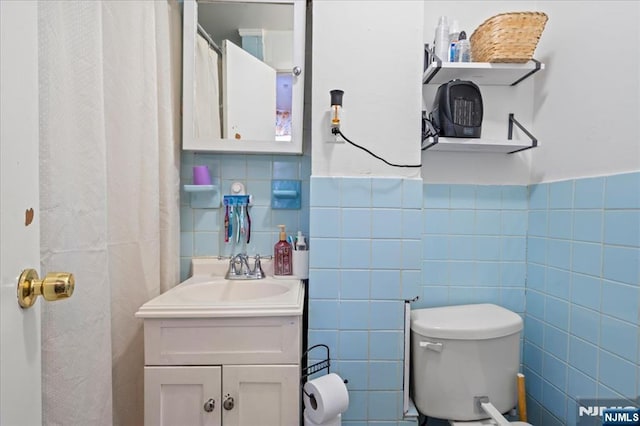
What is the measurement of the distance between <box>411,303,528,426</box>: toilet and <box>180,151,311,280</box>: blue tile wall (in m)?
0.67

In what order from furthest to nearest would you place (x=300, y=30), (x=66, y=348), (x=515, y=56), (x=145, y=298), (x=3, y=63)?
(x=300, y=30)
(x=515, y=56)
(x=145, y=298)
(x=66, y=348)
(x=3, y=63)

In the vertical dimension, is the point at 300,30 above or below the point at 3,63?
above

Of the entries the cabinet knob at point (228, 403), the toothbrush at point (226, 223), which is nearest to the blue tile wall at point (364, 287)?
the cabinet knob at point (228, 403)

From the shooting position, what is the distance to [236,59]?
51.4 inches

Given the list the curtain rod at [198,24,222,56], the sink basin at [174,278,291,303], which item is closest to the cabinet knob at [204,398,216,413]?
the sink basin at [174,278,291,303]

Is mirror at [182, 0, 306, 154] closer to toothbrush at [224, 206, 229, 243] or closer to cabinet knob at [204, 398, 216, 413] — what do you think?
toothbrush at [224, 206, 229, 243]

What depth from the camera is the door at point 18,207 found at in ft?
1.35

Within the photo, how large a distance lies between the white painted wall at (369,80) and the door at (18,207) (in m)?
0.82

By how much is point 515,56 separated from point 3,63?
1421 millimetres

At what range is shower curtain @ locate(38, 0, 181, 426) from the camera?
685mm

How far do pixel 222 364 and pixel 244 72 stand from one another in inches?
43.7

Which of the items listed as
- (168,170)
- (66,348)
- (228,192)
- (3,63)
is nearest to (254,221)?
(228,192)

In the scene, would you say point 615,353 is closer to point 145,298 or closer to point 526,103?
point 526,103

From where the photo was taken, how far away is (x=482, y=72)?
4.15ft
